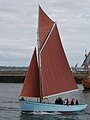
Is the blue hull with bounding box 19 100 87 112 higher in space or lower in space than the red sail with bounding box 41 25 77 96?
lower

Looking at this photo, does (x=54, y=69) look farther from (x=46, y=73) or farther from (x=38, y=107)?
(x=38, y=107)

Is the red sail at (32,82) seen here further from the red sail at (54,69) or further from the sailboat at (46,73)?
the red sail at (54,69)

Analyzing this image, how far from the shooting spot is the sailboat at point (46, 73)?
5203 cm

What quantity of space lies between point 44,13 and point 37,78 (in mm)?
8669

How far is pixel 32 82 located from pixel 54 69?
3.46 meters

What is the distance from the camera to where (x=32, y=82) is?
52.9 m

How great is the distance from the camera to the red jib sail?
5306 centimetres

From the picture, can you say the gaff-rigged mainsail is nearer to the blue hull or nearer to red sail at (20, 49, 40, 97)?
red sail at (20, 49, 40, 97)

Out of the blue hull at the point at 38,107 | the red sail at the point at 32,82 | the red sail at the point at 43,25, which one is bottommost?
the blue hull at the point at 38,107

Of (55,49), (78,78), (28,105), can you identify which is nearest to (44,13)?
(55,49)

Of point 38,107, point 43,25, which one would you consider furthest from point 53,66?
point 38,107

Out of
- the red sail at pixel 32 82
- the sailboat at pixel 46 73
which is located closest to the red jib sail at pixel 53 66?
the sailboat at pixel 46 73

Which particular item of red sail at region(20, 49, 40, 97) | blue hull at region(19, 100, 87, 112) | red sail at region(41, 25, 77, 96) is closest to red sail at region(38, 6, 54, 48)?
red sail at region(41, 25, 77, 96)

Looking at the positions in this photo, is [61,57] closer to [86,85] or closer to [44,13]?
[44,13]
